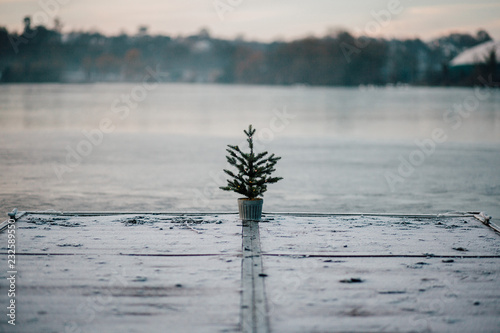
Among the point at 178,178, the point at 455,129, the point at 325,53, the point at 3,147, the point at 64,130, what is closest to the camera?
the point at 178,178

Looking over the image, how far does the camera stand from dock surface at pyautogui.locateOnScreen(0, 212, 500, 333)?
385 cm

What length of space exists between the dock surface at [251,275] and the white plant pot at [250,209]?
136 mm

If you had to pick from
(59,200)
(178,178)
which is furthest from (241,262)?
(178,178)

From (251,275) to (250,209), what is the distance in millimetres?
1969

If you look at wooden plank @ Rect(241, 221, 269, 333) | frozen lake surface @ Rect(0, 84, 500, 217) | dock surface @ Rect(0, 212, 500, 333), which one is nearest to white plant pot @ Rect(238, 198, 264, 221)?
dock surface @ Rect(0, 212, 500, 333)

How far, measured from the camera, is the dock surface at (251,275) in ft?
12.6

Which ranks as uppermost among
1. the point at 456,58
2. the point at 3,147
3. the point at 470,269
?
the point at 456,58

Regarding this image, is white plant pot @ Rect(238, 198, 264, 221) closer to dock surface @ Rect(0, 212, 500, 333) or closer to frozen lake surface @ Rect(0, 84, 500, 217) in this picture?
dock surface @ Rect(0, 212, 500, 333)

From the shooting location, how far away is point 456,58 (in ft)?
539

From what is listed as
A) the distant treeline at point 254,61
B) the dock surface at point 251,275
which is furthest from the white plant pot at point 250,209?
the distant treeline at point 254,61

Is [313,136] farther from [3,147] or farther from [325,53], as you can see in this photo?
[325,53]

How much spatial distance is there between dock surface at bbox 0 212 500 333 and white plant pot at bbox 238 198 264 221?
136 millimetres

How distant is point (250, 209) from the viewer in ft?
21.9

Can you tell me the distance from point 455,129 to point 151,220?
22606 mm
